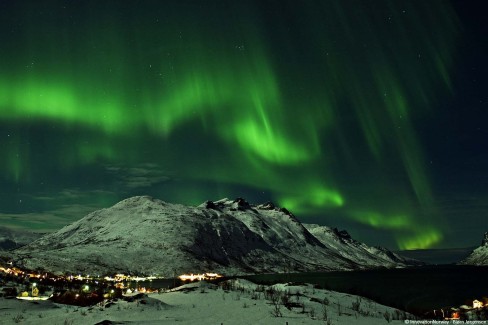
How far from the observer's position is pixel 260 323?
59.0ft

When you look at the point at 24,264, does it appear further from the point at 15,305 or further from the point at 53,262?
the point at 15,305

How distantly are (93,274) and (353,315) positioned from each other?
628ft

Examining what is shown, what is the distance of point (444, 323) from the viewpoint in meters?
20.0

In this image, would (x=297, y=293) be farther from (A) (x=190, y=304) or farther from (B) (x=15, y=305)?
(B) (x=15, y=305)

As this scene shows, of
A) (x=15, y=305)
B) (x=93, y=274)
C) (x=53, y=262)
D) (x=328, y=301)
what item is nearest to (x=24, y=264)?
(x=53, y=262)

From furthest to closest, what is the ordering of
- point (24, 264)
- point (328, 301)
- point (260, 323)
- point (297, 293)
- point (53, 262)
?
point (53, 262) → point (24, 264) → point (297, 293) → point (328, 301) → point (260, 323)

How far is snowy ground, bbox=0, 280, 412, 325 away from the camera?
19.2 meters

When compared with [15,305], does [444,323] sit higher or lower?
lower

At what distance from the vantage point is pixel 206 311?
69.8ft

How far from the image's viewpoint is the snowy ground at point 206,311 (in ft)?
62.8

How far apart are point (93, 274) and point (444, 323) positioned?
7673 inches

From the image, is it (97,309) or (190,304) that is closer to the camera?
(97,309)

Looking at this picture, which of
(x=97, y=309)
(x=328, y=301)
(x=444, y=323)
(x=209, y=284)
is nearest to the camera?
(x=444, y=323)

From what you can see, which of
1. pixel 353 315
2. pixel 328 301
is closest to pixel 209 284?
pixel 328 301
